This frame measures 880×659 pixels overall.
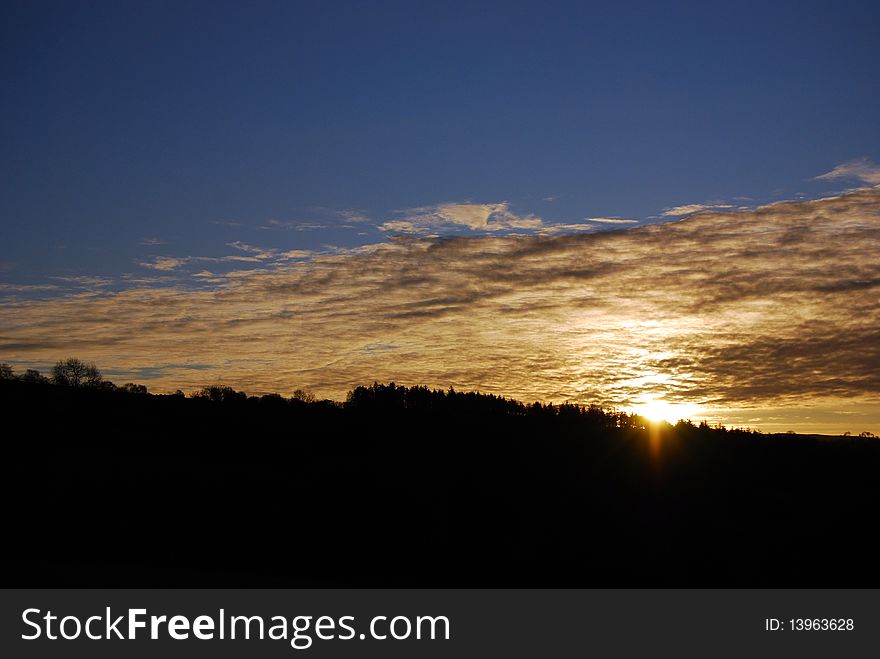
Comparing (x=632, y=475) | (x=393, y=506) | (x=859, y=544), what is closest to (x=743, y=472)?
(x=632, y=475)

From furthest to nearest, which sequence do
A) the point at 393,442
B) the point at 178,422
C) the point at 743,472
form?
the point at 743,472 < the point at 393,442 < the point at 178,422

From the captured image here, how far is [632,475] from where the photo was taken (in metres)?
66.7

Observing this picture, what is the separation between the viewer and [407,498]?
156 feet

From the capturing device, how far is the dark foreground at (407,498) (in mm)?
35781

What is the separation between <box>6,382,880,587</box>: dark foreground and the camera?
35781mm
